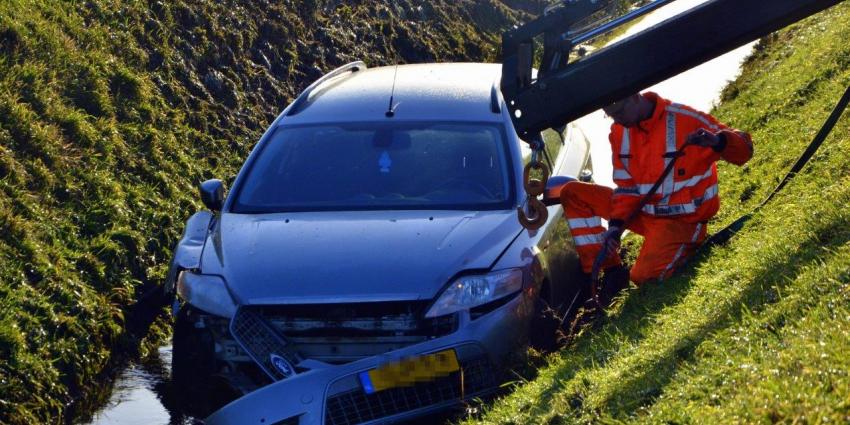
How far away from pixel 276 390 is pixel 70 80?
605 cm

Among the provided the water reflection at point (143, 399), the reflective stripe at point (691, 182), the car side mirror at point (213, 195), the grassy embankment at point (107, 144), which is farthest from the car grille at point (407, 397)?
the car side mirror at point (213, 195)

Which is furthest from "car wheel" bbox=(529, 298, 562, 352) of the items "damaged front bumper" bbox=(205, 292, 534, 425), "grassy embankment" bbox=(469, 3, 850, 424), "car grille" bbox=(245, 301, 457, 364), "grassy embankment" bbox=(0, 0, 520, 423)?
"grassy embankment" bbox=(0, 0, 520, 423)

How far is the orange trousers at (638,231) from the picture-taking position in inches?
285

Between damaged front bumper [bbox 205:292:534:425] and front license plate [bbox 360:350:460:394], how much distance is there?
2cm

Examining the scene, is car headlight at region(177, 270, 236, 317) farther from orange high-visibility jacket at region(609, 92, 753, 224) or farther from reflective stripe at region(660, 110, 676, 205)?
reflective stripe at region(660, 110, 676, 205)

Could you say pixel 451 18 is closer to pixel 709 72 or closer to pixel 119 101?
pixel 709 72

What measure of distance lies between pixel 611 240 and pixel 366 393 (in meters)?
2.06

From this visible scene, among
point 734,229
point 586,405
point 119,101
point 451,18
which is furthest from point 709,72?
point 586,405

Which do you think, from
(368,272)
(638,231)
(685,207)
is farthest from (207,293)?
(685,207)

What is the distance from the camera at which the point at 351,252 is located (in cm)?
650

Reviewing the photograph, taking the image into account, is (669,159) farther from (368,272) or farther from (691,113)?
(368,272)

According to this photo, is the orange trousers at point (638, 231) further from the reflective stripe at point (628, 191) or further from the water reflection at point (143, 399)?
the water reflection at point (143, 399)

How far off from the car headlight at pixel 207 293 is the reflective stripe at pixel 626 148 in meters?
2.43

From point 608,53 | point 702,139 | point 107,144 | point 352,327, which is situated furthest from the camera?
point 107,144
